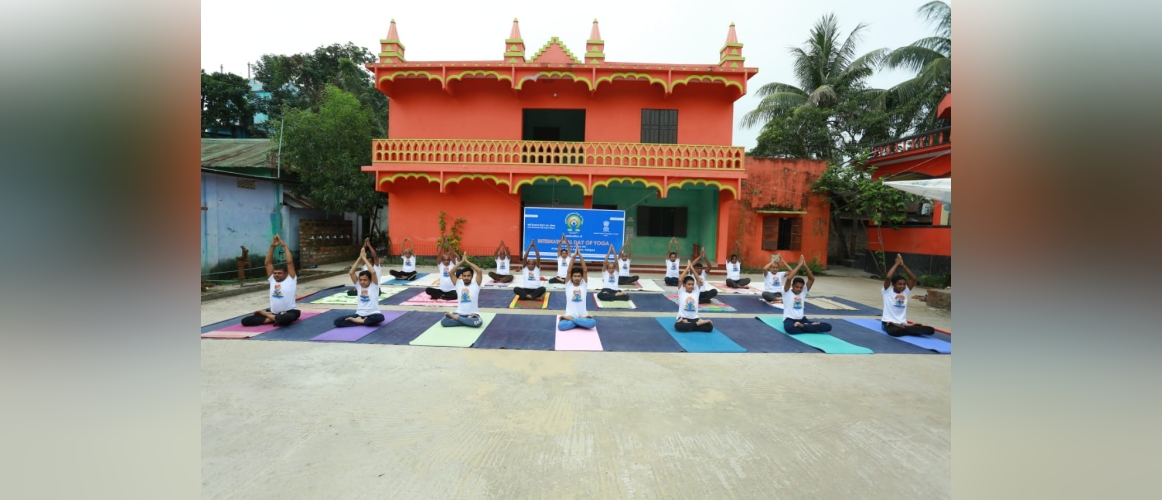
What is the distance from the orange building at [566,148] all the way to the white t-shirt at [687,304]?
310 inches

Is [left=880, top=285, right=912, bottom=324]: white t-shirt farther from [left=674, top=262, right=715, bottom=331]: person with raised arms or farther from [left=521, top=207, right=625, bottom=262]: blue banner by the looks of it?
[left=521, top=207, right=625, bottom=262]: blue banner

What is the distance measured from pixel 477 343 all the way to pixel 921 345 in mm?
6778

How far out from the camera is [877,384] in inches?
197

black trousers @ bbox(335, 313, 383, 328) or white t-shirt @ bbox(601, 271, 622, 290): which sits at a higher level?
white t-shirt @ bbox(601, 271, 622, 290)

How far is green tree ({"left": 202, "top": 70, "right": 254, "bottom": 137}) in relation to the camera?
76.2 ft

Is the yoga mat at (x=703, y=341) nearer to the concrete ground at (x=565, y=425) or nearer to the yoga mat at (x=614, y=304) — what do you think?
the concrete ground at (x=565, y=425)

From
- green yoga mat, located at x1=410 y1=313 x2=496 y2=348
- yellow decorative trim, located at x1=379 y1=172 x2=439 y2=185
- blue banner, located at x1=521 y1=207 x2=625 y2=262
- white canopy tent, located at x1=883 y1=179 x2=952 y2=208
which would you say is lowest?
green yoga mat, located at x1=410 y1=313 x2=496 y2=348

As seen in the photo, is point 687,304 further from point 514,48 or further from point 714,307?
point 514,48

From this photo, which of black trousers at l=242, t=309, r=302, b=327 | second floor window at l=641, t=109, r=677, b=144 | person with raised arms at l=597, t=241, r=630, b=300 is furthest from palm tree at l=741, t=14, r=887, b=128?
black trousers at l=242, t=309, r=302, b=327

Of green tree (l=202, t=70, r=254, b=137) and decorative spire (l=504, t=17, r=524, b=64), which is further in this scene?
green tree (l=202, t=70, r=254, b=137)

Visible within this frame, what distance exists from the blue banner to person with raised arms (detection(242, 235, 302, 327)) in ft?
27.3
